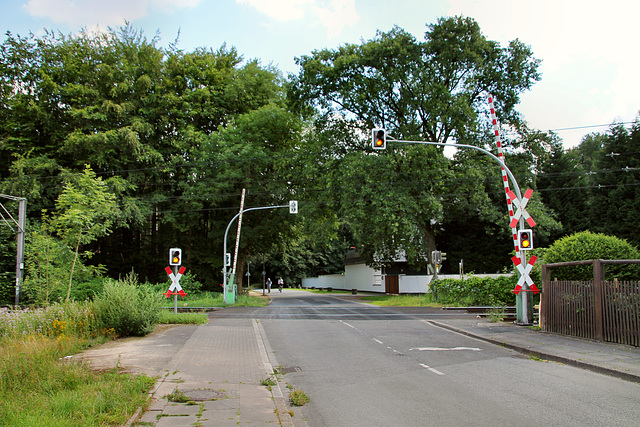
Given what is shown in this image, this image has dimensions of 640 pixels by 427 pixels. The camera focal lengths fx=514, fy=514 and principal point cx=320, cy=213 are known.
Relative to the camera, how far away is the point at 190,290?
3603 cm

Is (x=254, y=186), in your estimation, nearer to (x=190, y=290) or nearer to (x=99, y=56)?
(x=190, y=290)

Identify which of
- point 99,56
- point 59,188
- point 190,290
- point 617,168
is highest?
point 99,56

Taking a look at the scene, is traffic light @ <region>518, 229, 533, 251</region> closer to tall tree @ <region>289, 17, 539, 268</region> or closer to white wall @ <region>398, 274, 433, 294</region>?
tall tree @ <region>289, 17, 539, 268</region>

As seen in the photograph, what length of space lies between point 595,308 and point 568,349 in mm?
2049

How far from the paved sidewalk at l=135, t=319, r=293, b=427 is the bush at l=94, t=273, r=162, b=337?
84.5 inches

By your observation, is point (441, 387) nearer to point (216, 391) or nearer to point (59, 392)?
point (216, 391)

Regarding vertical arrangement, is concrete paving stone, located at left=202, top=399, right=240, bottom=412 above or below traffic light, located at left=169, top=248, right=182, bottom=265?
below

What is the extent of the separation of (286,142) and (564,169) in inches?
1160

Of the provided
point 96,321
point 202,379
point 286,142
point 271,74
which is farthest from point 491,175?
point 202,379

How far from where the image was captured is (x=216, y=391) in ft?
23.7

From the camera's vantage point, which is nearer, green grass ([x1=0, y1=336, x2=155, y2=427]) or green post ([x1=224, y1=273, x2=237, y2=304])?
green grass ([x1=0, y1=336, x2=155, y2=427])

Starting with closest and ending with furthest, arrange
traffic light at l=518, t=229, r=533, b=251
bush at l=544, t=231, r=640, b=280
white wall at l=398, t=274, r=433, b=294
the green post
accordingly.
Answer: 1. bush at l=544, t=231, r=640, b=280
2. traffic light at l=518, t=229, r=533, b=251
3. the green post
4. white wall at l=398, t=274, r=433, b=294

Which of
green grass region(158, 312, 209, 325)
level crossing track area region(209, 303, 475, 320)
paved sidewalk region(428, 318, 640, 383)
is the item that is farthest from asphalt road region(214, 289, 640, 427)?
level crossing track area region(209, 303, 475, 320)

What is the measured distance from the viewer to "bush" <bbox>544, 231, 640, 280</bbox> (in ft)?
50.5
